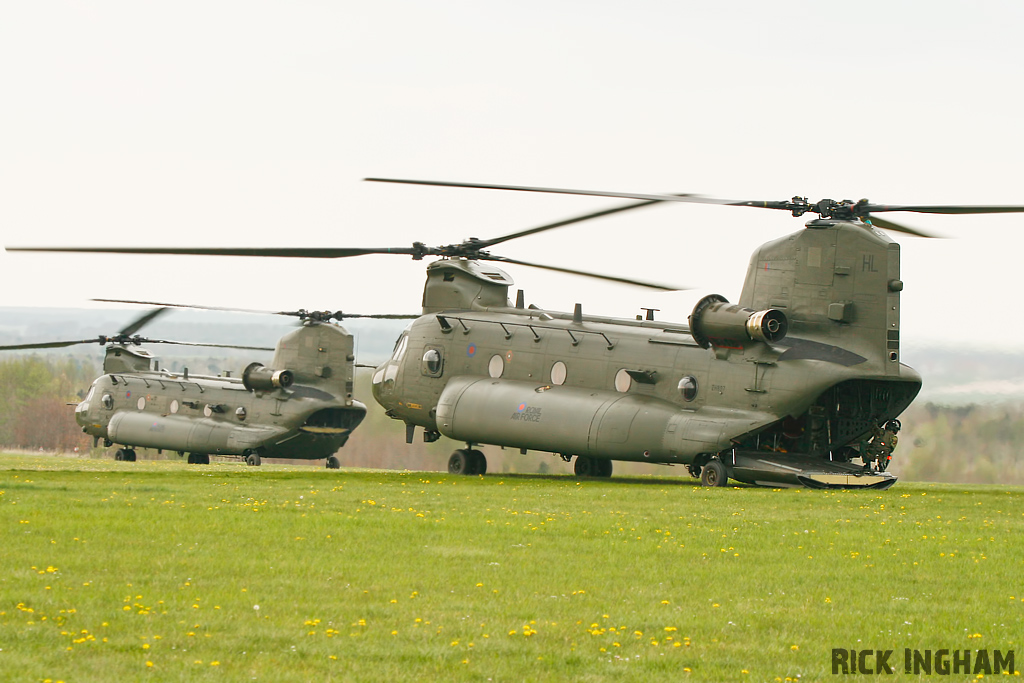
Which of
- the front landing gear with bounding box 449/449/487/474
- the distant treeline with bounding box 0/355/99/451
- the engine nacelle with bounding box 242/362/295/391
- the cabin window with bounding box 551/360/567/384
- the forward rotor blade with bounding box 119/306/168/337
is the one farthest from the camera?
the distant treeline with bounding box 0/355/99/451

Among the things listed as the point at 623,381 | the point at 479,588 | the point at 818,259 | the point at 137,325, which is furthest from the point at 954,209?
the point at 137,325

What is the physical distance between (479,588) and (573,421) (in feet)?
60.4

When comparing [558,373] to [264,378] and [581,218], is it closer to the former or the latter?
[581,218]

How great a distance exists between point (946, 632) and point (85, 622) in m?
7.40

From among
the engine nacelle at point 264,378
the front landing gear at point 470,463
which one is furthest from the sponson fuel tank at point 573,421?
the engine nacelle at point 264,378

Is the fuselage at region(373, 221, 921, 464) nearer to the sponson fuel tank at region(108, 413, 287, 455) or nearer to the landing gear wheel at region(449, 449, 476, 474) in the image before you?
Result: the landing gear wheel at region(449, 449, 476, 474)

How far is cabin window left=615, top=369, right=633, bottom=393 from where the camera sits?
99.2 ft

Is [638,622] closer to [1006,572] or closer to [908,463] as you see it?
[1006,572]

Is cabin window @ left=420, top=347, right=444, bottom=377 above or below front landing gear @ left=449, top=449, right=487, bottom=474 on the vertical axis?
above

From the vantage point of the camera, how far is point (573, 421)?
100 ft

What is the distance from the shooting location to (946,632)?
10.5 metres

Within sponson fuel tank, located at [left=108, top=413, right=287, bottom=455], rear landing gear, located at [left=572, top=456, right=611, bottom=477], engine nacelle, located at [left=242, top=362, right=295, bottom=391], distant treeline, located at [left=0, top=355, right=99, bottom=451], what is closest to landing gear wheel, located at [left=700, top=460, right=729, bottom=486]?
rear landing gear, located at [left=572, top=456, right=611, bottom=477]

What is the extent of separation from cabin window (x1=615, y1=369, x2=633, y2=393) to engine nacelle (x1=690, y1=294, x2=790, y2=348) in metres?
2.49

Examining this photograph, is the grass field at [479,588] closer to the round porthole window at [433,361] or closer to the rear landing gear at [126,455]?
the round porthole window at [433,361]
